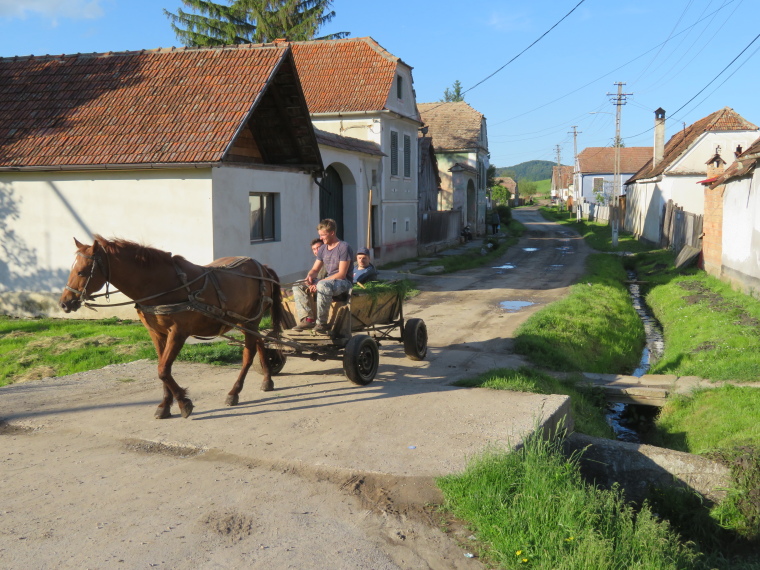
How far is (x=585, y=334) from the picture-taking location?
1412cm

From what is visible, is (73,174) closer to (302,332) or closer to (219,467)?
(302,332)

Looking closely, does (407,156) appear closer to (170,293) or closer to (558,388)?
(558,388)

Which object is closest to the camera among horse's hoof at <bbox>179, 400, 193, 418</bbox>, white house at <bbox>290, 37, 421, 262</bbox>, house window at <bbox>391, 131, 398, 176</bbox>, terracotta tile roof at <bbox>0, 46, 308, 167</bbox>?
horse's hoof at <bbox>179, 400, 193, 418</bbox>

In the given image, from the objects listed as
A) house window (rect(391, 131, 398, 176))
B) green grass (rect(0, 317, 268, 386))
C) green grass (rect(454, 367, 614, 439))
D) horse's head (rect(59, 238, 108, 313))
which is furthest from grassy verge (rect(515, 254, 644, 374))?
house window (rect(391, 131, 398, 176))

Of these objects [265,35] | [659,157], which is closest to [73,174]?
[265,35]

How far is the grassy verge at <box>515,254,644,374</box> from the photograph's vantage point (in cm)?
1220

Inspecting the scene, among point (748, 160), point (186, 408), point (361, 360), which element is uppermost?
point (748, 160)

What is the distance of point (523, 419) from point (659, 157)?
40.8m

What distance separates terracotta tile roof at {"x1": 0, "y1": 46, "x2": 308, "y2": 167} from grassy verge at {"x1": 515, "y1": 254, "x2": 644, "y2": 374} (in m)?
6.88

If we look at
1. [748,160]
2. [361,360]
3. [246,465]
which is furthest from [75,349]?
[748,160]

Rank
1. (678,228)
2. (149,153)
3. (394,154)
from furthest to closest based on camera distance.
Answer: (678,228) → (394,154) → (149,153)

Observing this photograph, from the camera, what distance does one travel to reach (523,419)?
747 centimetres

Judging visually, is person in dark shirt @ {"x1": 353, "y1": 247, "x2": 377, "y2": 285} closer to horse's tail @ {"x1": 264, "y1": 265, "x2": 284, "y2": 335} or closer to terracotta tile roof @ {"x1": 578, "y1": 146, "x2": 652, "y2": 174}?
horse's tail @ {"x1": 264, "y1": 265, "x2": 284, "y2": 335}

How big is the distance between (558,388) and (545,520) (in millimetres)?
5246
